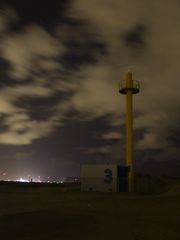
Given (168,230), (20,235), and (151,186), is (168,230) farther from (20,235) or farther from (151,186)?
(151,186)

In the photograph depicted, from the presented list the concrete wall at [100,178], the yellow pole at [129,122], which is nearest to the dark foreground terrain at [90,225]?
the concrete wall at [100,178]

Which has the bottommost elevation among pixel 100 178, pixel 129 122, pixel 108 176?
pixel 100 178

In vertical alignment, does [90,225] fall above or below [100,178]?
below

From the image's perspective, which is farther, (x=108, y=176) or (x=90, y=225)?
(x=108, y=176)

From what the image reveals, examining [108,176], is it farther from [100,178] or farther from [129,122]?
[129,122]

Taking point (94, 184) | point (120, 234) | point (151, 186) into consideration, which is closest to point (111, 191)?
point (94, 184)

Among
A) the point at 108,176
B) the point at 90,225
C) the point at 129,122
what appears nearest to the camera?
the point at 90,225

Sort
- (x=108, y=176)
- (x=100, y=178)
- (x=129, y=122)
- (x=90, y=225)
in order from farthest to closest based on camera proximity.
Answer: (x=129, y=122) → (x=100, y=178) → (x=108, y=176) → (x=90, y=225)

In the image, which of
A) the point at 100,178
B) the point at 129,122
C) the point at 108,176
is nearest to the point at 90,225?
the point at 108,176

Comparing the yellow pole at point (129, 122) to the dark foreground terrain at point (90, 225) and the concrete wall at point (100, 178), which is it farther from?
the dark foreground terrain at point (90, 225)

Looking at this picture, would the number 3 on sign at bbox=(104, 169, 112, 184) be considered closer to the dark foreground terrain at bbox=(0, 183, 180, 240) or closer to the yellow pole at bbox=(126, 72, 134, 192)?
the yellow pole at bbox=(126, 72, 134, 192)

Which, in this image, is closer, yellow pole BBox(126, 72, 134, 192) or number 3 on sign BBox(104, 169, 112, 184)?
number 3 on sign BBox(104, 169, 112, 184)

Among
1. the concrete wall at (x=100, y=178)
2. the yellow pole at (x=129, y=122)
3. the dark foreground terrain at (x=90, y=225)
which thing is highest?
the yellow pole at (x=129, y=122)

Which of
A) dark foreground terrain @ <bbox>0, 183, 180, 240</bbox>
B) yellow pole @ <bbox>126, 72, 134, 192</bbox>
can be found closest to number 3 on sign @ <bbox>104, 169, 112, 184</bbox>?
yellow pole @ <bbox>126, 72, 134, 192</bbox>
